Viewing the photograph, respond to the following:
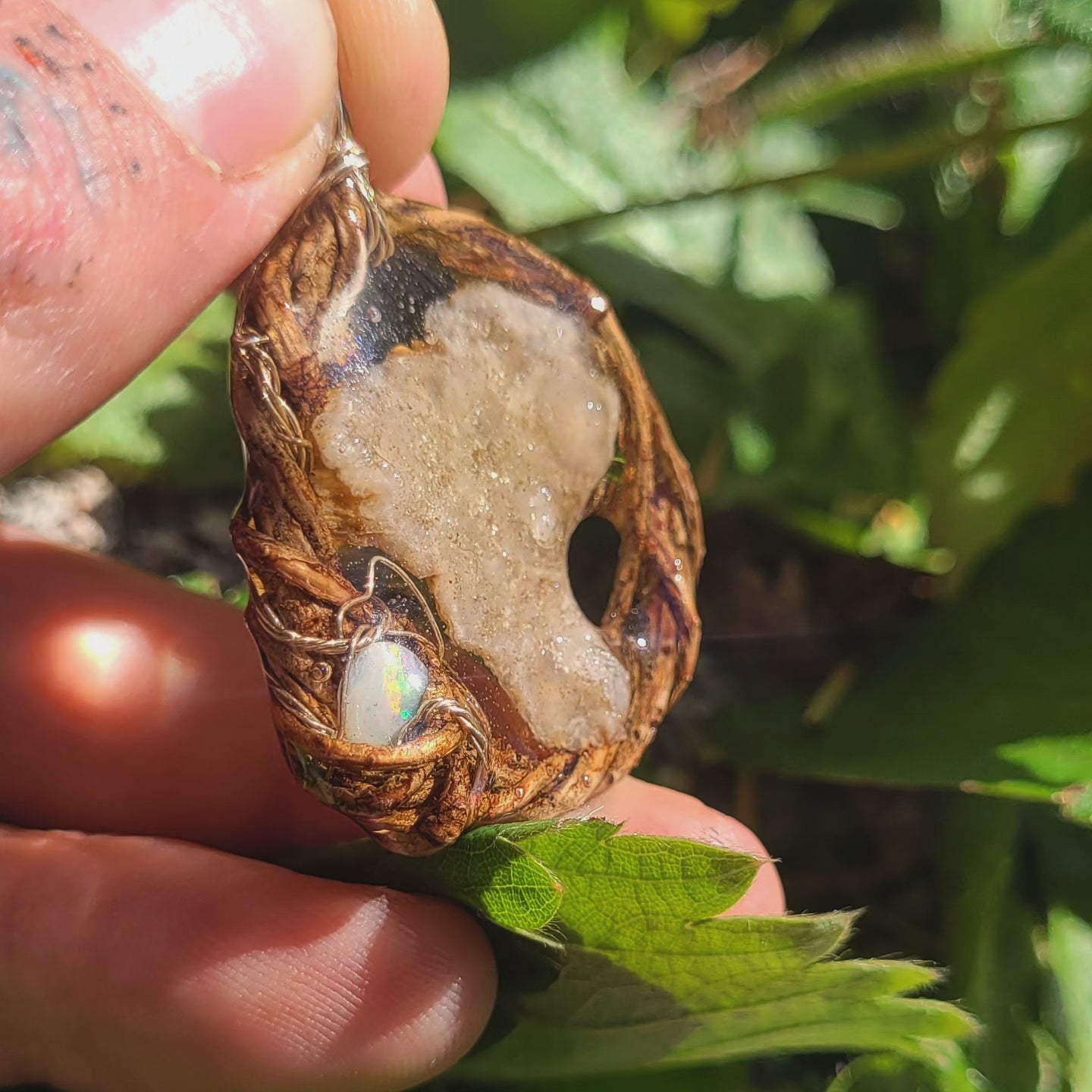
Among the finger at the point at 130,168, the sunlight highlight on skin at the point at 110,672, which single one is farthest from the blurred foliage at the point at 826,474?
the finger at the point at 130,168

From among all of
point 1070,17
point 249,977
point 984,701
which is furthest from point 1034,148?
point 249,977

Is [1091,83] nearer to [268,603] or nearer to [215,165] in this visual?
[215,165]

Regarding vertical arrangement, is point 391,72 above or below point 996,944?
above

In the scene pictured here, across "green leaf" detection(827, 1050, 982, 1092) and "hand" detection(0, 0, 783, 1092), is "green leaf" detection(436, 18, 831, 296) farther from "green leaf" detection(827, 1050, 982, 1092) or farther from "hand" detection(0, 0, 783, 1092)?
"green leaf" detection(827, 1050, 982, 1092)

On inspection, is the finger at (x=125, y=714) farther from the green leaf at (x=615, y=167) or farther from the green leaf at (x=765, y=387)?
the green leaf at (x=615, y=167)

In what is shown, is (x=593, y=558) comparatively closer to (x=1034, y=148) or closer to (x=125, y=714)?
(x=125, y=714)

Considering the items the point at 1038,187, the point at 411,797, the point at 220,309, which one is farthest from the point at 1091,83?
the point at 411,797
